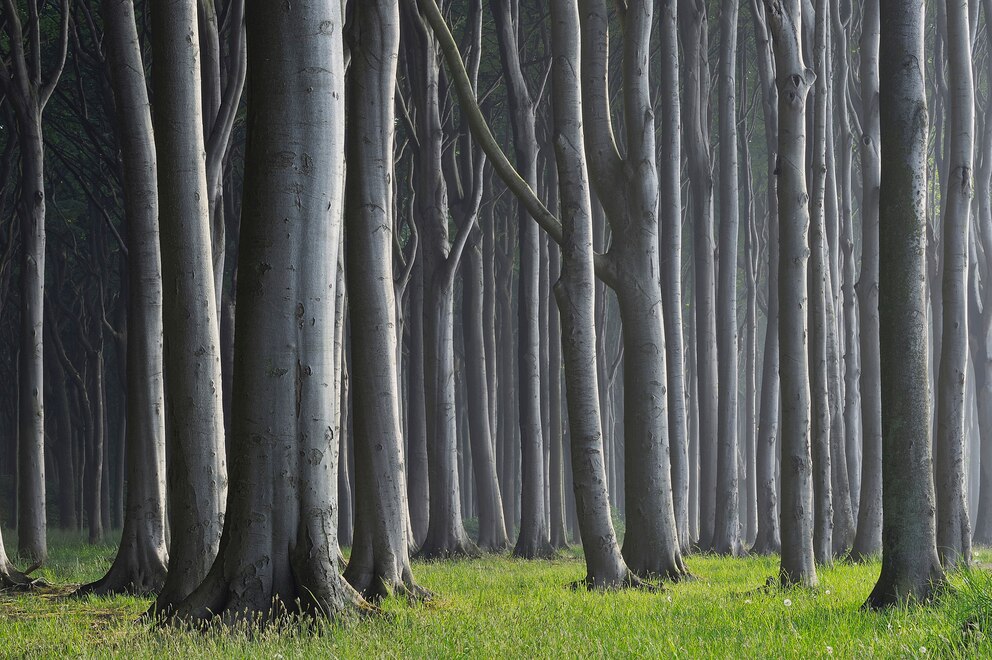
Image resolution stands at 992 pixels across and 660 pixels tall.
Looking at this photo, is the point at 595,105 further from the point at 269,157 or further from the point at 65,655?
the point at 65,655

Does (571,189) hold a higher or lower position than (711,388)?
higher

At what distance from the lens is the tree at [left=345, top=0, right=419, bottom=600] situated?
780 centimetres

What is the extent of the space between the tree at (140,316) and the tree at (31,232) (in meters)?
3.90

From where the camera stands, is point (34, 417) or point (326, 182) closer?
point (326, 182)

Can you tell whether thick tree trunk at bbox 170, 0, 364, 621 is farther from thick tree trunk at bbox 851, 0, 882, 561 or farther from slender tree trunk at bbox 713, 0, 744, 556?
slender tree trunk at bbox 713, 0, 744, 556

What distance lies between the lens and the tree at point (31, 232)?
12.9 metres

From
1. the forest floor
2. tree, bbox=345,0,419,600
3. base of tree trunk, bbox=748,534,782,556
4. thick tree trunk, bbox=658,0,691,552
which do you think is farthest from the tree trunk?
base of tree trunk, bbox=748,534,782,556

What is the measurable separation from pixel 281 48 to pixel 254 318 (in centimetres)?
168

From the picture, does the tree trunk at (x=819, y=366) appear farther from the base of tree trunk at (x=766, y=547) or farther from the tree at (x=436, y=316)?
the tree at (x=436, y=316)

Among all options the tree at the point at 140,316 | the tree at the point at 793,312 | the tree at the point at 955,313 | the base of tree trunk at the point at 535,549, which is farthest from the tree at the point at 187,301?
the base of tree trunk at the point at 535,549

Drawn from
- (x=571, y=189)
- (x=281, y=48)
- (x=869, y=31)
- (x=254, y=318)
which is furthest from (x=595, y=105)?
(x=869, y=31)

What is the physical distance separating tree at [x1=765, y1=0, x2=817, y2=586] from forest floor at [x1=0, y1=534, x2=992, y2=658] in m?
0.43

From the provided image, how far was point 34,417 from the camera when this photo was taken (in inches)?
533

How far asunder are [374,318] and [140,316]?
2.66 metres
